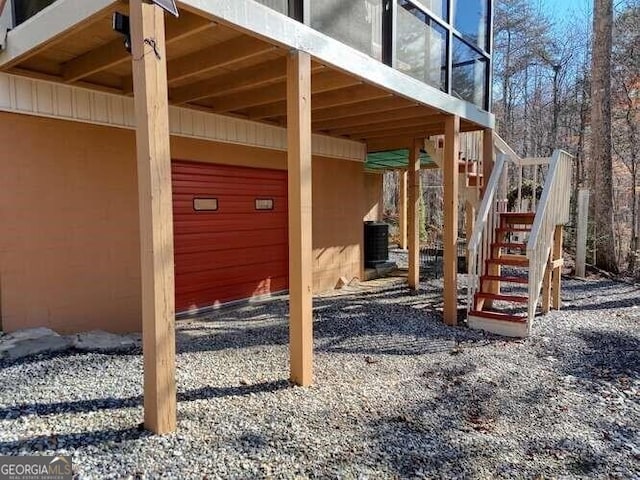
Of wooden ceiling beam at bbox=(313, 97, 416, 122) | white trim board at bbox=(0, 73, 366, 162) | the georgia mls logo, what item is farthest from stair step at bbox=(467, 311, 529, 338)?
the georgia mls logo

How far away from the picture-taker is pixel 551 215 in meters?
5.50

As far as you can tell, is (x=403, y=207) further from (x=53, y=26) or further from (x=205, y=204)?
(x=53, y=26)

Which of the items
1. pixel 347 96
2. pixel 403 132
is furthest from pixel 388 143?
pixel 347 96

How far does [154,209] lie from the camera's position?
2.38 m

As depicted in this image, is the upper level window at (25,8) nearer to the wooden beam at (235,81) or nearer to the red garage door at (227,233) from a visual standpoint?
the wooden beam at (235,81)

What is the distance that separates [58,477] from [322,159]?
6.13 metres

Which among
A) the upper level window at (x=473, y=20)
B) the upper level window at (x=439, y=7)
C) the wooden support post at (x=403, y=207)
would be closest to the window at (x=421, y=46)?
the upper level window at (x=439, y=7)

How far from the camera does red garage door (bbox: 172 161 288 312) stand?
18.6 feet

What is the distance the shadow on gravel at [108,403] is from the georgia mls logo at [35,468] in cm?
48

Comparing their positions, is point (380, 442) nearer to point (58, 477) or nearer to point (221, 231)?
point (58, 477)

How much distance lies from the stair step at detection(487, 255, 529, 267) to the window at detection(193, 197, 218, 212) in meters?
3.78

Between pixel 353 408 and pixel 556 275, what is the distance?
4583 millimetres

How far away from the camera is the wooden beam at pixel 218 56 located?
3312 mm

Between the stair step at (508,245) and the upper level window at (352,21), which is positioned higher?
the upper level window at (352,21)
